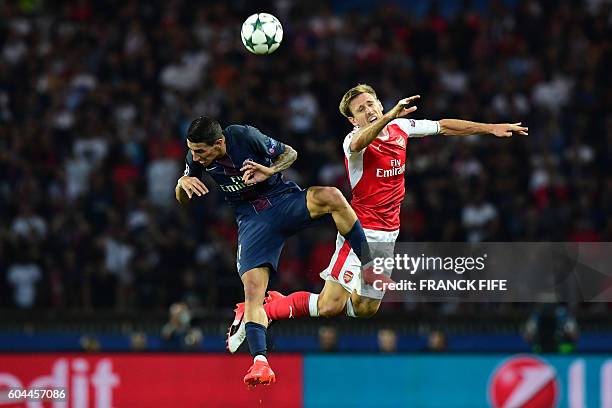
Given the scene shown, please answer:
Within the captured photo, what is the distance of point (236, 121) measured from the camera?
17922 mm

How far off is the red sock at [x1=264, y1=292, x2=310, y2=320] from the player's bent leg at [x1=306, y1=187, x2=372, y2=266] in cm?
102

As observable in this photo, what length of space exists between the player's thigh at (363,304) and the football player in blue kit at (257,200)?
57 cm

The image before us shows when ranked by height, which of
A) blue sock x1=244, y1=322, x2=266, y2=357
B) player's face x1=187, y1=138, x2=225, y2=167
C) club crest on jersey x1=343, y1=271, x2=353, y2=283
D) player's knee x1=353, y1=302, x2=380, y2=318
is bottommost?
blue sock x1=244, y1=322, x2=266, y2=357

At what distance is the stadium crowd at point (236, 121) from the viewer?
16.8m

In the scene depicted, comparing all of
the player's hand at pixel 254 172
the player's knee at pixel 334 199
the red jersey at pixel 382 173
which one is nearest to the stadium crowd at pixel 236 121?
the red jersey at pixel 382 173

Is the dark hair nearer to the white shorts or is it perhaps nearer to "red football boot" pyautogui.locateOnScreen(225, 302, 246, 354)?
the white shorts

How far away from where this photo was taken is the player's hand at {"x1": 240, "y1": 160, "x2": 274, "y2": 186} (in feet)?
31.7

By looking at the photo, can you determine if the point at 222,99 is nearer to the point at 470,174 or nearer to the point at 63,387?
the point at 470,174

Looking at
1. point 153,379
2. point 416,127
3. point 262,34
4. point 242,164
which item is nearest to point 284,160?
point 242,164

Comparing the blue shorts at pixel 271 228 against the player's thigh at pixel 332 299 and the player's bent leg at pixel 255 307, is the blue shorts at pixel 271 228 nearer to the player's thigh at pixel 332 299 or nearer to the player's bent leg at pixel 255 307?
the player's bent leg at pixel 255 307

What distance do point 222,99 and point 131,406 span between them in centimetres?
617

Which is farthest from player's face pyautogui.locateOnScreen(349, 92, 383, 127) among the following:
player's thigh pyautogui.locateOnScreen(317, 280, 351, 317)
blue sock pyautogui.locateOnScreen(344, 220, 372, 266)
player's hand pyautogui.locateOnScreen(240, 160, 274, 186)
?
player's thigh pyautogui.locateOnScreen(317, 280, 351, 317)

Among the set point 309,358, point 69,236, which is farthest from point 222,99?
point 309,358

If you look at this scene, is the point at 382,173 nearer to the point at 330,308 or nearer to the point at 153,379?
the point at 330,308
